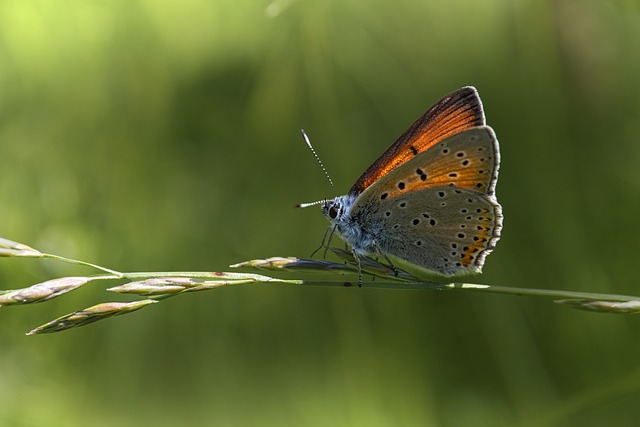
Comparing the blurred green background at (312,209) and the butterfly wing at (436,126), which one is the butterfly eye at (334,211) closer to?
the butterfly wing at (436,126)

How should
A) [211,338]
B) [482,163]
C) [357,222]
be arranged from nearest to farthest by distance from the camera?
[482,163] → [357,222] → [211,338]

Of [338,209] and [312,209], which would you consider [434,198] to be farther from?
[312,209]

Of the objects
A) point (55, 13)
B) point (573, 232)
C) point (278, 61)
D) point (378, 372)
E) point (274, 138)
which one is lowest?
point (378, 372)

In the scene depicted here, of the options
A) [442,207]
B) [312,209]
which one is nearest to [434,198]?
[442,207]

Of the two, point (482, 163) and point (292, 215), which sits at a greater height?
point (292, 215)

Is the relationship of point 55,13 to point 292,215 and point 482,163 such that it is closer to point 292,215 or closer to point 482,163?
point 292,215

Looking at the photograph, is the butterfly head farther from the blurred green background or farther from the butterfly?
the blurred green background

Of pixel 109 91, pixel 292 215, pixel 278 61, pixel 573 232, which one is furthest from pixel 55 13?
pixel 573 232

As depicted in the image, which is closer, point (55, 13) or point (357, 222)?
point (357, 222)
